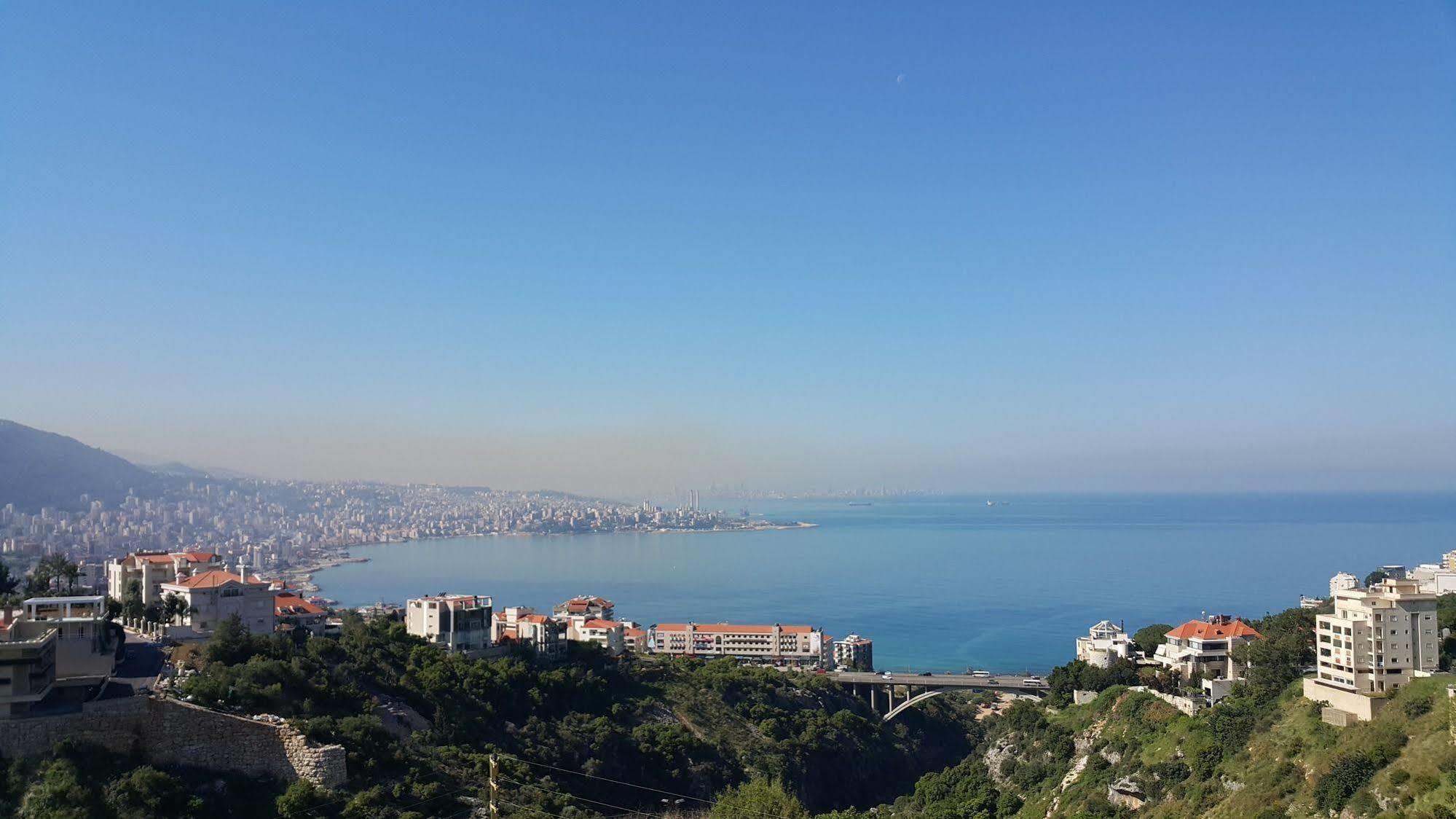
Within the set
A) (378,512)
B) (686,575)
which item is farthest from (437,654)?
(378,512)

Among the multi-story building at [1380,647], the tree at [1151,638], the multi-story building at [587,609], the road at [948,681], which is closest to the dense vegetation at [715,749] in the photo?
the multi-story building at [1380,647]

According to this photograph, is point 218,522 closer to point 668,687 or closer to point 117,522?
point 117,522

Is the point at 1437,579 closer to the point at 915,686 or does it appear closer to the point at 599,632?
the point at 915,686

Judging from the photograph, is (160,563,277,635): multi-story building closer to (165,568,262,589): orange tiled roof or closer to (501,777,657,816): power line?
(165,568,262,589): orange tiled roof

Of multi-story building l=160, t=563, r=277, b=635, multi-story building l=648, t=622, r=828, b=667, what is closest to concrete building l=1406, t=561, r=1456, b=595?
multi-story building l=648, t=622, r=828, b=667

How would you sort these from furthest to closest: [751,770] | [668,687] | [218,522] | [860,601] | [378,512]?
[378,512] → [218,522] → [860,601] → [668,687] → [751,770]
